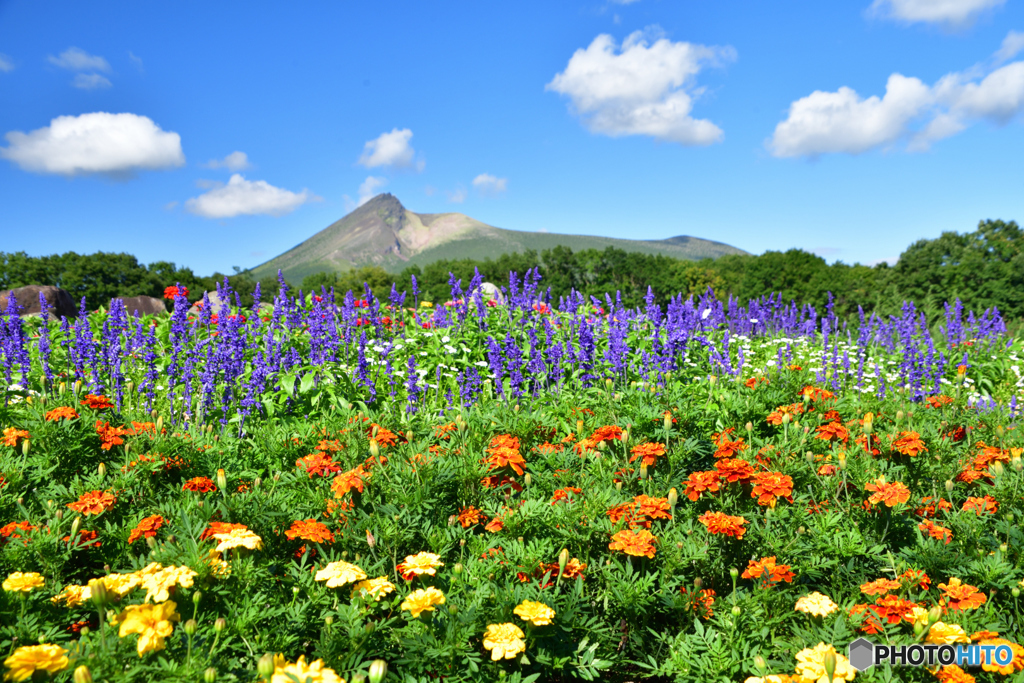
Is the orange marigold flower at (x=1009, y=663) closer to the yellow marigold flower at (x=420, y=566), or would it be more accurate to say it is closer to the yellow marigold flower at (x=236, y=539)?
the yellow marigold flower at (x=420, y=566)

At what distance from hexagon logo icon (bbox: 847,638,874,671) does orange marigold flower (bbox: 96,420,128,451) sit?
3.31m

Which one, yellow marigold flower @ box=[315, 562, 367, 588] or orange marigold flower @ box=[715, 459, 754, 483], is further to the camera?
orange marigold flower @ box=[715, 459, 754, 483]

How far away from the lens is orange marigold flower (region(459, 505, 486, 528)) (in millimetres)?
2570

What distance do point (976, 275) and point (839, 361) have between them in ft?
104

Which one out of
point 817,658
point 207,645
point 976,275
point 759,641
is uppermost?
point 976,275

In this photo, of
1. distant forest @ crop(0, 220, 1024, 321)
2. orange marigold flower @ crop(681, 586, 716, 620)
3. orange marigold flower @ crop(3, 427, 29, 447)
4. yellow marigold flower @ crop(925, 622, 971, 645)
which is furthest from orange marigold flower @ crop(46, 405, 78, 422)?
distant forest @ crop(0, 220, 1024, 321)

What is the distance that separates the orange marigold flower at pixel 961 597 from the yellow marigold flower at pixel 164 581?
8.63 ft

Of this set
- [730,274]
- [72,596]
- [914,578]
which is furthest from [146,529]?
[730,274]

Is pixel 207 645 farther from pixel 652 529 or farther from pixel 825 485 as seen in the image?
pixel 825 485

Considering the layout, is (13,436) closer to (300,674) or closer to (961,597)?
(300,674)

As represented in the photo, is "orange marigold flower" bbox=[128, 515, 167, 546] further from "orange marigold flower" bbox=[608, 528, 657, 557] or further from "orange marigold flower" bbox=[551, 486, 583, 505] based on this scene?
"orange marigold flower" bbox=[608, 528, 657, 557]

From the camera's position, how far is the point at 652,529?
8.13 feet

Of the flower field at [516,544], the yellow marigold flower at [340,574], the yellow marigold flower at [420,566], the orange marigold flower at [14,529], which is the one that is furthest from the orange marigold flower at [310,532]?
the orange marigold flower at [14,529]

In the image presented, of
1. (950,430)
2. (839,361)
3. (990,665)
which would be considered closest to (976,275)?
(839,361)
